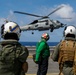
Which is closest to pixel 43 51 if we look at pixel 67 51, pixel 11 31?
pixel 67 51

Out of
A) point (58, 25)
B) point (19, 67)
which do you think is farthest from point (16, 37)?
point (58, 25)

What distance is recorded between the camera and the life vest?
6.17 m

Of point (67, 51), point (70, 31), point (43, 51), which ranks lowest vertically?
point (43, 51)

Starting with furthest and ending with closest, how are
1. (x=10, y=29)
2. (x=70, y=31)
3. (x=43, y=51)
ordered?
(x=43, y=51) → (x=70, y=31) → (x=10, y=29)

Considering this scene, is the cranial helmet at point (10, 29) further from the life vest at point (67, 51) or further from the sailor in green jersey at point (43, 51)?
the sailor in green jersey at point (43, 51)

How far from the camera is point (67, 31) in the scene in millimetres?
6203

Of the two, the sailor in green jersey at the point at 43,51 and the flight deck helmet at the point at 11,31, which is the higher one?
the flight deck helmet at the point at 11,31

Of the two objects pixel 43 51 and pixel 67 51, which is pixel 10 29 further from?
pixel 43 51

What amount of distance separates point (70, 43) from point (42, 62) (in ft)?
16.2

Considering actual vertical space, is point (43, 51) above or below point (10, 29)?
below

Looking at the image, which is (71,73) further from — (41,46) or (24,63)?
(41,46)

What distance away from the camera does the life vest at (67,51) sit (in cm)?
617

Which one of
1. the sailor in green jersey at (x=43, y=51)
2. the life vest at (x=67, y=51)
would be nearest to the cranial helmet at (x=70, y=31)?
the life vest at (x=67, y=51)

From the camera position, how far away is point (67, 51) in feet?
20.4
